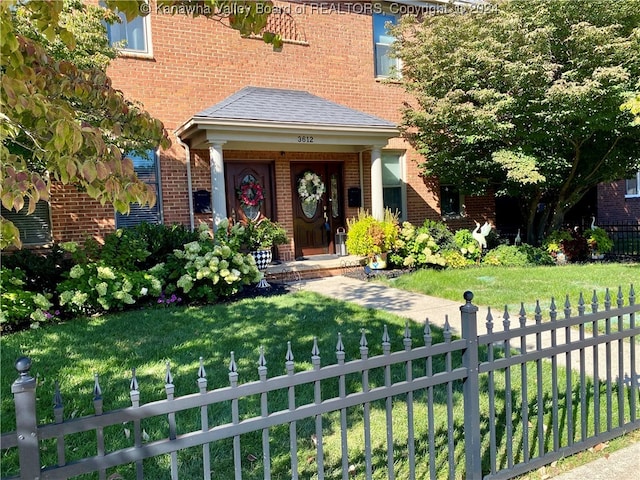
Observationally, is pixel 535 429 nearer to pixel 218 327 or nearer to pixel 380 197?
pixel 218 327

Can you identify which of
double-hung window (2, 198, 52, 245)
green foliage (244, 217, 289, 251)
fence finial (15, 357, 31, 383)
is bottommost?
fence finial (15, 357, 31, 383)

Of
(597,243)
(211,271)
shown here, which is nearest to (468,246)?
(597,243)

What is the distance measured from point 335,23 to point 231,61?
293 cm

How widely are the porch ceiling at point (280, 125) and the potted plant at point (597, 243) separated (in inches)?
248

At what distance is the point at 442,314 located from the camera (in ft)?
20.8

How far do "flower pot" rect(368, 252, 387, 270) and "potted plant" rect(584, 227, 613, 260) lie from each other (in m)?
6.40

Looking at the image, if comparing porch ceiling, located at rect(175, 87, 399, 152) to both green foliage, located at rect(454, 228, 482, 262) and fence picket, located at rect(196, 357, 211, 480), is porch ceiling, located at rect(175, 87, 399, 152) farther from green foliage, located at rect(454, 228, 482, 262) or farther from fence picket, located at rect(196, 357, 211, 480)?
fence picket, located at rect(196, 357, 211, 480)

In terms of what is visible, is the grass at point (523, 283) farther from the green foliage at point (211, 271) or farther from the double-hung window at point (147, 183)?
the double-hung window at point (147, 183)

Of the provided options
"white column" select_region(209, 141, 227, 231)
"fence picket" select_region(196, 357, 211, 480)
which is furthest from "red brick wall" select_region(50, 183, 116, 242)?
"fence picket" select_region(196, 357, 211, 480)

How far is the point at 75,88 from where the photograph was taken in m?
2.68

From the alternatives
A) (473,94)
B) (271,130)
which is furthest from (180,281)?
(473,94)

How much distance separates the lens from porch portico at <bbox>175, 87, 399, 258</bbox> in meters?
8.89

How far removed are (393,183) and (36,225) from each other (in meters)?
8.18

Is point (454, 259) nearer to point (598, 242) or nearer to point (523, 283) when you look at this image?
point (523, 283)
